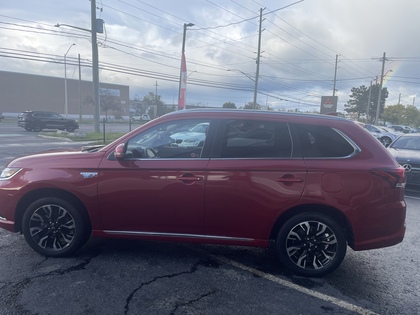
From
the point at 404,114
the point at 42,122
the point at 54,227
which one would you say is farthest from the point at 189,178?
the point at 404,114

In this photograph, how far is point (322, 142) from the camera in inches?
143

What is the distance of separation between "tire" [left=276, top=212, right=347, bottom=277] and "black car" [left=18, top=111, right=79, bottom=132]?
27.2 m

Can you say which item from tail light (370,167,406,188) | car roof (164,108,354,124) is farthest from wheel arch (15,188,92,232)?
tail light (370,167,406,188)

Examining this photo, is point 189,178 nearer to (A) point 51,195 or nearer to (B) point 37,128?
(A) point 51,195

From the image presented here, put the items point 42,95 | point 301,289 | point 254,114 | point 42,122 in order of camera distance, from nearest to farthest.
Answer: point 301,289
point 254,114
point 42,122
point 42,95

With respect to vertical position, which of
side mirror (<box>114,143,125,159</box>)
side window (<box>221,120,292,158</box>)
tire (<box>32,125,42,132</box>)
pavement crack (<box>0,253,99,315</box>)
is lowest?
pavement crack (<box>0,253,99,315</box>)

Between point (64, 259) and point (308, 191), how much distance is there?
299 centimetres

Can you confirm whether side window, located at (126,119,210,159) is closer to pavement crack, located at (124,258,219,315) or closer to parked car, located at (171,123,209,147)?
parked car, located at (171,123,209,147)

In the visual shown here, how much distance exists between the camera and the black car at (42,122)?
25938 mm

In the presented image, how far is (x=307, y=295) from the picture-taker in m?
3.28

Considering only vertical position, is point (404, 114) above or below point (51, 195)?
above

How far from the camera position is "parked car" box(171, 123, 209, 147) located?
3770 mm

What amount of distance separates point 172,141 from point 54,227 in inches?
69.7

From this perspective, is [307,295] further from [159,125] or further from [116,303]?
[159,125]
